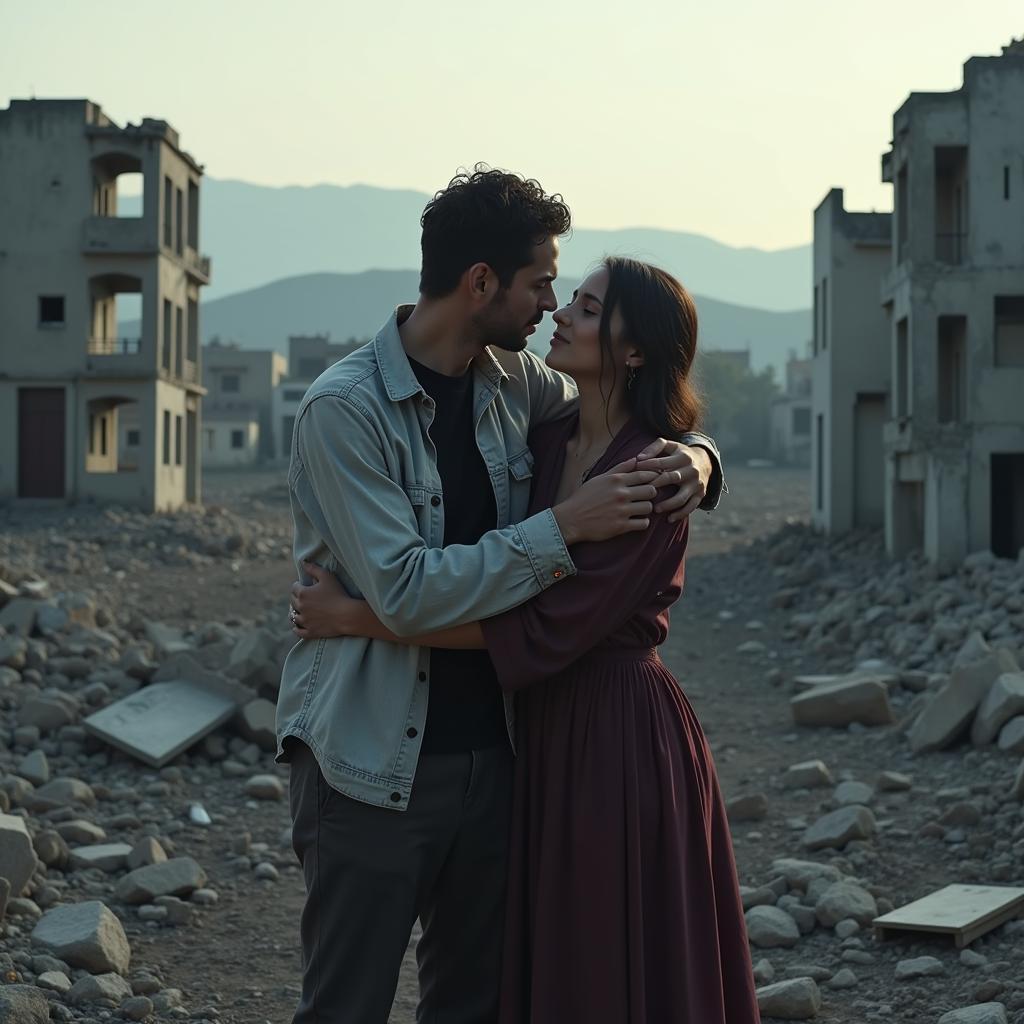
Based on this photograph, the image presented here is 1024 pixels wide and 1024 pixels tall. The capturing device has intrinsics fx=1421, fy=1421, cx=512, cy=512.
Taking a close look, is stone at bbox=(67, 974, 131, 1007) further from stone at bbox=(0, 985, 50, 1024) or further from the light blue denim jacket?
the light blue denim jacket

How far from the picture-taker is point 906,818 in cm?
810

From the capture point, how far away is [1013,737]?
28.8 ft

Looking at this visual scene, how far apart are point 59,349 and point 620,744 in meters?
28.9

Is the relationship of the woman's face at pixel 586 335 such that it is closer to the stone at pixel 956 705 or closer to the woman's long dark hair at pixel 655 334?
the woman's long dark hair at pixel 655 334

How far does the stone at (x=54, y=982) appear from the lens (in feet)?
17.3

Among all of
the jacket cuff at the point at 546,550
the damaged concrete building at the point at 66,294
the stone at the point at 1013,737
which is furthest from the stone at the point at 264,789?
the damaged concrete building at the point at 66,294

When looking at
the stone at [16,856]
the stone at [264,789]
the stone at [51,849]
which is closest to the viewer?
the stone at [16,856]

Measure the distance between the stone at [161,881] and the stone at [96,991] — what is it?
1289 mm

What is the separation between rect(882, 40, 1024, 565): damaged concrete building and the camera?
736 inches

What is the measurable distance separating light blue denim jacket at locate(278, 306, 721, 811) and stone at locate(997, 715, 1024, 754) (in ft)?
20.3

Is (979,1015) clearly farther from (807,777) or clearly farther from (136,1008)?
(807,777)

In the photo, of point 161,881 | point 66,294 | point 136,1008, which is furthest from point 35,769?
point 66,294

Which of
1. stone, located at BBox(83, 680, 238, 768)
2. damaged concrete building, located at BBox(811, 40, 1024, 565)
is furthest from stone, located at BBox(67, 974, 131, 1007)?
damaged concrete building, located at BBox(811, 40, 1024, 565)

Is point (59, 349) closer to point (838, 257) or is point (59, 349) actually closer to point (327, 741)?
point (838, 257)
